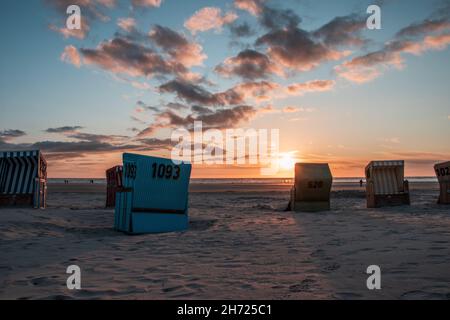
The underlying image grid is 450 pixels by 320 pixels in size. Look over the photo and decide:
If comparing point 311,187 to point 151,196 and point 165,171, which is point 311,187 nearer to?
point 165,171

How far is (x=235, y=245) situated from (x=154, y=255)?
1909 millimetres

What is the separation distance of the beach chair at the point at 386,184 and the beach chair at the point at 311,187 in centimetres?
294

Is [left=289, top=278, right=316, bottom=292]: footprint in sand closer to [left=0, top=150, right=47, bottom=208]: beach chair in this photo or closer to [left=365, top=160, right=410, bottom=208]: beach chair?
[left=0, top=150, right=47, bottom=208]: beach chair

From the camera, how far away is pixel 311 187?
611 inches

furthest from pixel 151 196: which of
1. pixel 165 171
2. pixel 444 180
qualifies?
pixel 444 180

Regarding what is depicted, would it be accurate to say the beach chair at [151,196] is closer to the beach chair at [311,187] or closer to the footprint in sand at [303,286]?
the footprint in sand at [303,286]

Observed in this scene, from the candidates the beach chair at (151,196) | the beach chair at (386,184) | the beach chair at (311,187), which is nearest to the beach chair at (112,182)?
the beach chair at (151,196)

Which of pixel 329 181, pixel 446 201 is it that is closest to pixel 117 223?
pixel 329 181

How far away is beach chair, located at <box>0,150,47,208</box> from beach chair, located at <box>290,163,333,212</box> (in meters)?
11.2

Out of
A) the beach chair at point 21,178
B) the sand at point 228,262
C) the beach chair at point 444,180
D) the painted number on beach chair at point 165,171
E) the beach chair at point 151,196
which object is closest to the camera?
the sand at point 228,262

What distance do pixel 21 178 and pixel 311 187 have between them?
12653 millimetres

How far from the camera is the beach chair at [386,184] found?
56.2 ft
